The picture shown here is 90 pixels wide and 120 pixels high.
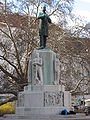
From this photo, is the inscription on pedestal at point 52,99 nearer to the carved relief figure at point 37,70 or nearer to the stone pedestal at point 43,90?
the stone pedestal at point 43,90

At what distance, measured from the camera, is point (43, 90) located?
14.7m

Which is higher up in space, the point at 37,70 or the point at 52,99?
the point at 37,70

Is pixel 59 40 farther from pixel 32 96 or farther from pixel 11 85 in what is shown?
pixel 32 96

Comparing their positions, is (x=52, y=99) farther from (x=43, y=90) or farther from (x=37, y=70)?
(x=37, y=70)

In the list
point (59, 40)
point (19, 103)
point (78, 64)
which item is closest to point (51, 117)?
point (19, 103)

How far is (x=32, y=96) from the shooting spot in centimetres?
1470

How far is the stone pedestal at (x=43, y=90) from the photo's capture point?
14500 mm

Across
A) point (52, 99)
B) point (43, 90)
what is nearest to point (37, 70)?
point (43, 90)

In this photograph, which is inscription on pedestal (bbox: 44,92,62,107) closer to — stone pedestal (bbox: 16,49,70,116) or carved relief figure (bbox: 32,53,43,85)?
stone pedestal (bbox: 16,49,70,116)

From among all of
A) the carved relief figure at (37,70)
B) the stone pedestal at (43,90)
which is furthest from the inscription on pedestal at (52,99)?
the carved relief figure at (37,70)

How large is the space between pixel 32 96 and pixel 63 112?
1.71 meters

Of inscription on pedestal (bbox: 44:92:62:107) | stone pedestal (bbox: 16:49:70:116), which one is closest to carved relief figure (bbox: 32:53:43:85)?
stone pedestal (bbox: 16:49:70:116)

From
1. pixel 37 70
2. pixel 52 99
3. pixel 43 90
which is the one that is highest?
pixel 37 70

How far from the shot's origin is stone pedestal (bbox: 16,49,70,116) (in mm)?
14500
